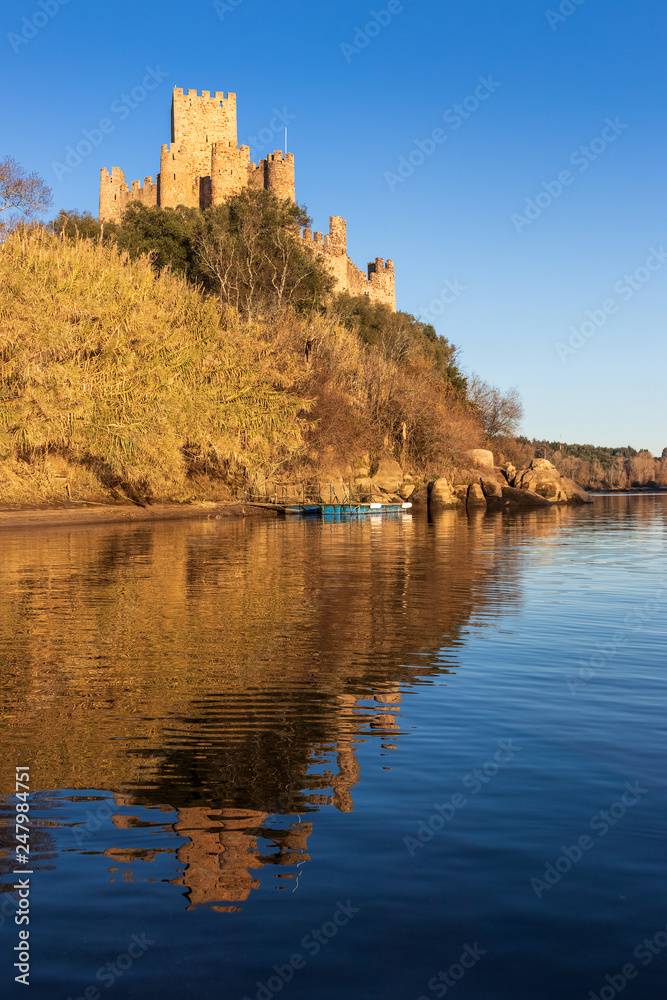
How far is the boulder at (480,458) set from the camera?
68375 mm

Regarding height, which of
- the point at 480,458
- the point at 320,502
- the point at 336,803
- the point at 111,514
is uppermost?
the point at 480,458

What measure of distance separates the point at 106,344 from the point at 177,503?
8.80m

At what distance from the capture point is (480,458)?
69438 mm

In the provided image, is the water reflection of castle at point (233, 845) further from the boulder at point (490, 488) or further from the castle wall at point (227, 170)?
the castle wall at point (227, 170)

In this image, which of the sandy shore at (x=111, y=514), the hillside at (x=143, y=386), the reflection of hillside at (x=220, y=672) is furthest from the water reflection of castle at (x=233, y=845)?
the hillside at (x=143, y=386)

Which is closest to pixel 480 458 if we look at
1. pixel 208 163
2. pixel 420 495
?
pixel 420 495

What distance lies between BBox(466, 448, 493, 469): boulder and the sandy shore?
26035 mm

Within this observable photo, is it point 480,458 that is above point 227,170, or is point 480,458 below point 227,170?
below

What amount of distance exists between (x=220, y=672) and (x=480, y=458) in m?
61.4

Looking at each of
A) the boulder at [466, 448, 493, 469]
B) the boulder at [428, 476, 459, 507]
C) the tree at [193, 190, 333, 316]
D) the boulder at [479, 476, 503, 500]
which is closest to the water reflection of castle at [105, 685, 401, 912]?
the tree at [193, 190, 333, 316]

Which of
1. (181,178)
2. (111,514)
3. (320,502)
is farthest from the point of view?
(181,178)

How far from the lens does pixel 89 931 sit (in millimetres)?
4152

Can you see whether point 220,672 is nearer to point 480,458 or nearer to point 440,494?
point 440,494

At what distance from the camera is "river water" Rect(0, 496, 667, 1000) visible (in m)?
3.96
